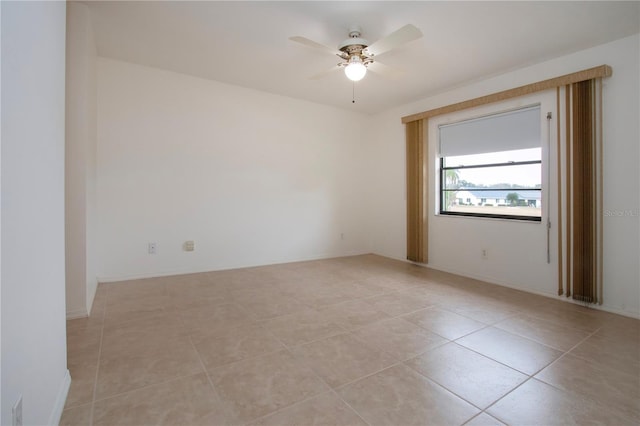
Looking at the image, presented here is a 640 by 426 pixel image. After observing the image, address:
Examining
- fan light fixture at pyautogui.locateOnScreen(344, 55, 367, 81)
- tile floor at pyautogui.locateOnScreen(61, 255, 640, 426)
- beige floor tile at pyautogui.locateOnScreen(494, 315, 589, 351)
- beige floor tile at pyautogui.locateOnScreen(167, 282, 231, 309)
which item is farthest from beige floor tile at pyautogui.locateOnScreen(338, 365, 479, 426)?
fan light fixture at pyautogui.locateOnScreen(344, 55, 367, 81)

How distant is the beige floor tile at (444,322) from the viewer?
247 cm

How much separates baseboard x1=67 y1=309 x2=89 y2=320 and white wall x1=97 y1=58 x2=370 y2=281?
1.16m

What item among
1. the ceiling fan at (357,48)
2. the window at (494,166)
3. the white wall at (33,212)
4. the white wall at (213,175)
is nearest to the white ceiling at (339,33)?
the ceiling fan at (357,48)

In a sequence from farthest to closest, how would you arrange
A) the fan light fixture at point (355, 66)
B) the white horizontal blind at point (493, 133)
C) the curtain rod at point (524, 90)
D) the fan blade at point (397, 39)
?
the white horizontal blind at point (493, 133) → the curtain rod at point (524, 90) → the fan light fixture at point (355, 66) → the fan blade at point (397, 39)

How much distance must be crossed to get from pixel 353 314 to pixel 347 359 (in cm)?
80

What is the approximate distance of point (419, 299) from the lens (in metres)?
3.26

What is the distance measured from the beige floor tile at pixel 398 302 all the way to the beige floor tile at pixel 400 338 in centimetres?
28

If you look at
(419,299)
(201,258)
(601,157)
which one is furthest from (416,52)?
(201,258)

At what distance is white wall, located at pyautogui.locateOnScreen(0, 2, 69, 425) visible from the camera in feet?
3.15

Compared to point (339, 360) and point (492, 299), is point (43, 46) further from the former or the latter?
point (492, 299)

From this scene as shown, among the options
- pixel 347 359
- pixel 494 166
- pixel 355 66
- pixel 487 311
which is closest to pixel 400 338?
pixel 347 359

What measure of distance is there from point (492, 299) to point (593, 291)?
3.05 ft

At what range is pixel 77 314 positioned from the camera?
2.67 metres

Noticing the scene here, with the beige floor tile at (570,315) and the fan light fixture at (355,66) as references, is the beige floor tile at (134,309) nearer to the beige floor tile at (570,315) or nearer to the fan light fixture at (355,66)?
the fan light fixture at (355,66)
